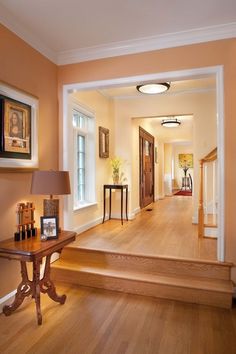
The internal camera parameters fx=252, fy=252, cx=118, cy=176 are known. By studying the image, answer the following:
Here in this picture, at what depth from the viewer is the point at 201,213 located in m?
3.79

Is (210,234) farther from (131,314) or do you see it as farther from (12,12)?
(12,12)

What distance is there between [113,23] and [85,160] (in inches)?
99.1

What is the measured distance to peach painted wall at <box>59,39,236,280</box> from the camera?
8.73ft

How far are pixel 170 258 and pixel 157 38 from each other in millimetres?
2491

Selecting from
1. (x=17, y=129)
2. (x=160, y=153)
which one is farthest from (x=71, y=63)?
(x=160, y=153)

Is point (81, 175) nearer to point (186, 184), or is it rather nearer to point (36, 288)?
point (36, 288)

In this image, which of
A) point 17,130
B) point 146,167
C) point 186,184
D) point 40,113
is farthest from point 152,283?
point 186,184

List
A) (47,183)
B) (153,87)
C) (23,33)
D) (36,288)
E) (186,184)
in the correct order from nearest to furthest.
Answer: (36,288) → (47,183) → (23,33) → (153,87) → (186,184)

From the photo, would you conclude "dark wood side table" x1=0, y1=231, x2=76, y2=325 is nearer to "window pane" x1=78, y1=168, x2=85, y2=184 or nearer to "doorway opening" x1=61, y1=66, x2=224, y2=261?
"doorway opening" x1=61, y1=66, x2=224, y2=261

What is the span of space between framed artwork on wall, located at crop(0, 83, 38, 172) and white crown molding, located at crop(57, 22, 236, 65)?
84 cm

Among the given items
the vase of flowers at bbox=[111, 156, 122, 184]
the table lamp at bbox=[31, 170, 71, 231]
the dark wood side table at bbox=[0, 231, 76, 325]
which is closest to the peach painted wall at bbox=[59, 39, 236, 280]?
the table lamp at bbox=[31, 170, 71, 231]

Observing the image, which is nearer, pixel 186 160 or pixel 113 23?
pixel 113 23

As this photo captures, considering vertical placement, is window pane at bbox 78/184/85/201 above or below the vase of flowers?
below

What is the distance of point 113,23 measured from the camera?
2574 mm
